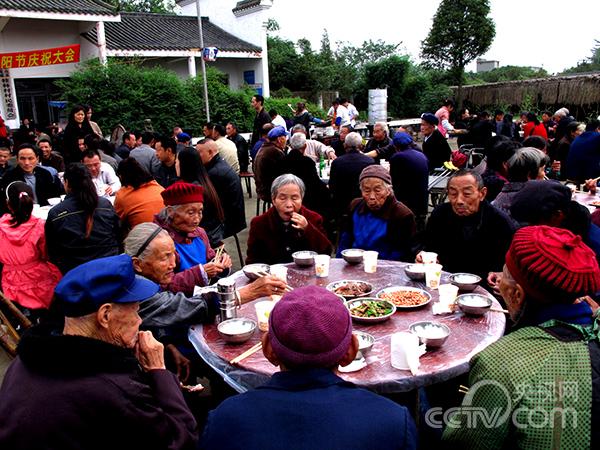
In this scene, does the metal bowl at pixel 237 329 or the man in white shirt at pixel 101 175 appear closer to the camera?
the metal bowl at pixel 237 329

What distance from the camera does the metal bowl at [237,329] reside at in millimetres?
2668

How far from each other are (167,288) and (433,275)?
1.72 metres

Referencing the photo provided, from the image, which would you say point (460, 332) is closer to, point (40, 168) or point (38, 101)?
point (40, 168)

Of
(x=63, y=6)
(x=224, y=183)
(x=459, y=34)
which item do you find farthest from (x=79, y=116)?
(x=459, y=34)

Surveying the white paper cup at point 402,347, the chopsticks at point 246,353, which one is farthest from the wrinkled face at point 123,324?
the white paper cup at point 402,347

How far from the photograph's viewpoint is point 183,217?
3.71m

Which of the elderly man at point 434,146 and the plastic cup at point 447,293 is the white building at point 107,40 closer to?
the elderly man at point 434,146

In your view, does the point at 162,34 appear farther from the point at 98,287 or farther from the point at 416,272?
the point at 98,287

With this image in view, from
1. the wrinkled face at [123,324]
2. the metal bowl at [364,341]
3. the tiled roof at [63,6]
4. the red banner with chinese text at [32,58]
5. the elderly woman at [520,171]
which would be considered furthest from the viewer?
the tiled roof at [63,6]

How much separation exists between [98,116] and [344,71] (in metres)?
17.5

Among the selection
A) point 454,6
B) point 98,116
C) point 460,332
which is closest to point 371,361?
point 460,332

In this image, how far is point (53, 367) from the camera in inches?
66.6

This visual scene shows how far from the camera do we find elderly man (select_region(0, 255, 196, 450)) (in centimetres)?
163

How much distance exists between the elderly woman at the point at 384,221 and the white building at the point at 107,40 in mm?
11088
